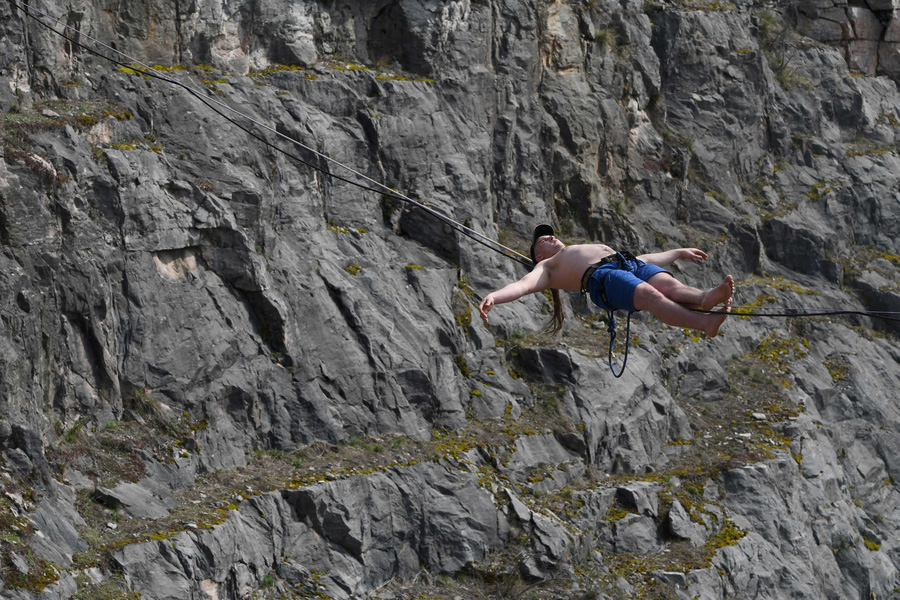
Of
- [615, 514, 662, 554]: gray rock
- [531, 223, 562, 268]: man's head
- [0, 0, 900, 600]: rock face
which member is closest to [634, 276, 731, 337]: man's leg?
[531, 223, 562, 268]: man's head

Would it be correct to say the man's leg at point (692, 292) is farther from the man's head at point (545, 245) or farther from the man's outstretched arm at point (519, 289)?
the man's head at point (545, 245)

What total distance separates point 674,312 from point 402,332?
8.80 metres

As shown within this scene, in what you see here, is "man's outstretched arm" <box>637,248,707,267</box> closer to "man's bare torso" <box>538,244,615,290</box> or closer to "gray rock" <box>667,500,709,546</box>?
"man's bare torso" <box>538,244,615,290</box>

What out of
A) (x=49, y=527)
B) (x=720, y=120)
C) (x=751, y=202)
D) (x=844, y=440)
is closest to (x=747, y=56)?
(x=720, y=120)

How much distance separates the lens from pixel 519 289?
29.1 feet

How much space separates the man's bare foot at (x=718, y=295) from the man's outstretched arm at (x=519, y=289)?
1.42m

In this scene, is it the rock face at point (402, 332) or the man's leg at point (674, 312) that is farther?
the rock face at point (402, 332)

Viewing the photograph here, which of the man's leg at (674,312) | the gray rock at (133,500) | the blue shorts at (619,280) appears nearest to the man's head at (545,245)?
the blue shorts at (619,280)

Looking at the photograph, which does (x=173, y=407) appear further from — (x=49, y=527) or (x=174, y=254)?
(x=49, y=527)

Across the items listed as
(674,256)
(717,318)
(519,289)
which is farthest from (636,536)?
Result: (717,318)

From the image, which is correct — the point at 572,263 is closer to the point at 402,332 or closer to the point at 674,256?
the point at 674,256

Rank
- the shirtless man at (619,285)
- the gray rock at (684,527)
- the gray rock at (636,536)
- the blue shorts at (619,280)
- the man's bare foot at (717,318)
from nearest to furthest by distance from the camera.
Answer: the man's bare foot at (717,318) < the shirtless man at (619,285) < the blue shorts at (619,280) < the gray rock at (636,536) < the gray rock at (684,527)

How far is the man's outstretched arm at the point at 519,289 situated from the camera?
27.1ft

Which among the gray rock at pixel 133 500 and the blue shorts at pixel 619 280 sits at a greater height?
the blue shorts at pixel 619 280
